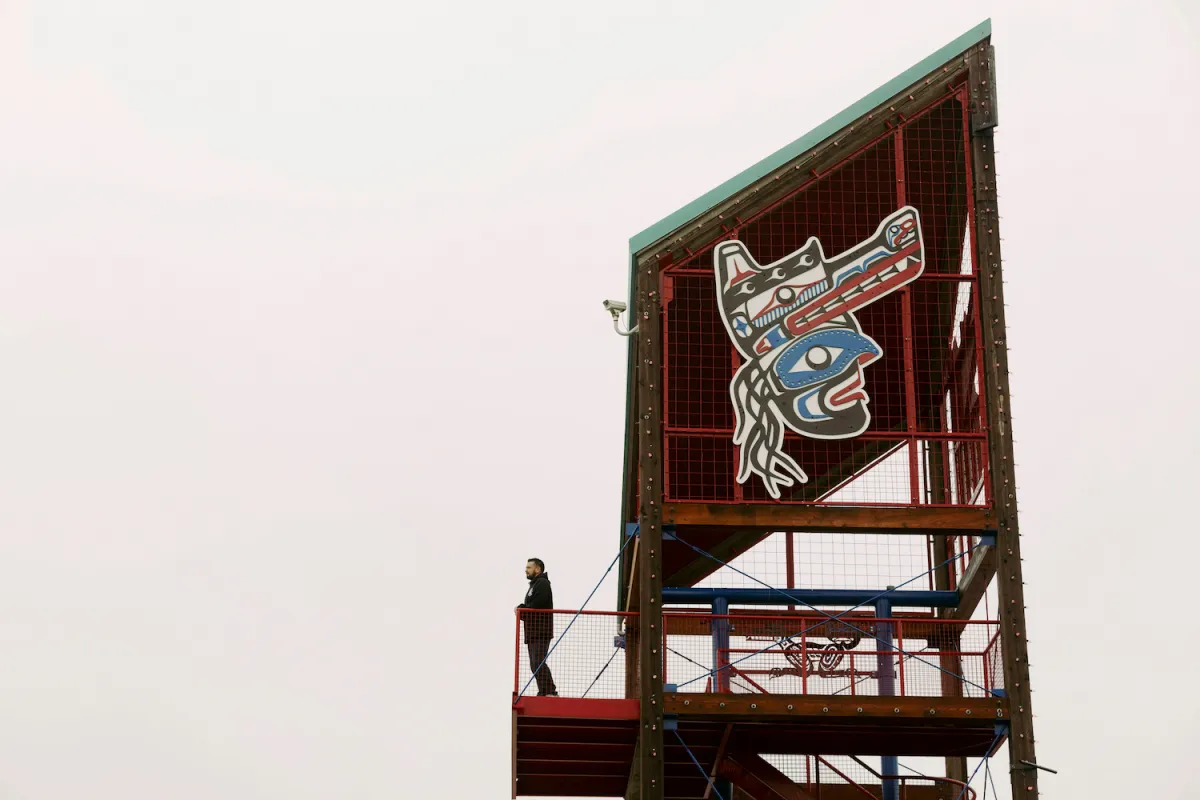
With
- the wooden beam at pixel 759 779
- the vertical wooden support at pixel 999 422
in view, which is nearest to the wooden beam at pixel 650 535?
the wooden beam at pixel 759 779

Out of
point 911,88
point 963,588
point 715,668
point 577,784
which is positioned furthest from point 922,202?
point 577,784

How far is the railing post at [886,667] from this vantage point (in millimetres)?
27828

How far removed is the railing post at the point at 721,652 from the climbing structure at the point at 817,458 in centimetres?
4

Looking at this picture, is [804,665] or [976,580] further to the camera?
[976,580]

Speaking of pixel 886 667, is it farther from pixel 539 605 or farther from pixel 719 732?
pixel 539 605

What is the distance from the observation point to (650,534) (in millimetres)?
27859

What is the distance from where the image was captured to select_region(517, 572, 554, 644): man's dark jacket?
91.1 feet

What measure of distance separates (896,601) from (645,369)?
683 centimetres

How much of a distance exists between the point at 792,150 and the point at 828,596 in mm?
7916

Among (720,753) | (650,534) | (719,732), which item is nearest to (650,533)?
(650,534)

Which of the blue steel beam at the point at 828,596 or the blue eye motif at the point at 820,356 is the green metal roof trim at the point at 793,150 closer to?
the blue eye motif at the point at 820,356

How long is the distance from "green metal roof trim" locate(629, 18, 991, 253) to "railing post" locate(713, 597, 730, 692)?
21.2 ft

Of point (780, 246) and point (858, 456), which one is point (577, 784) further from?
point (780, 246)

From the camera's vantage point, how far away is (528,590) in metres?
28.9
